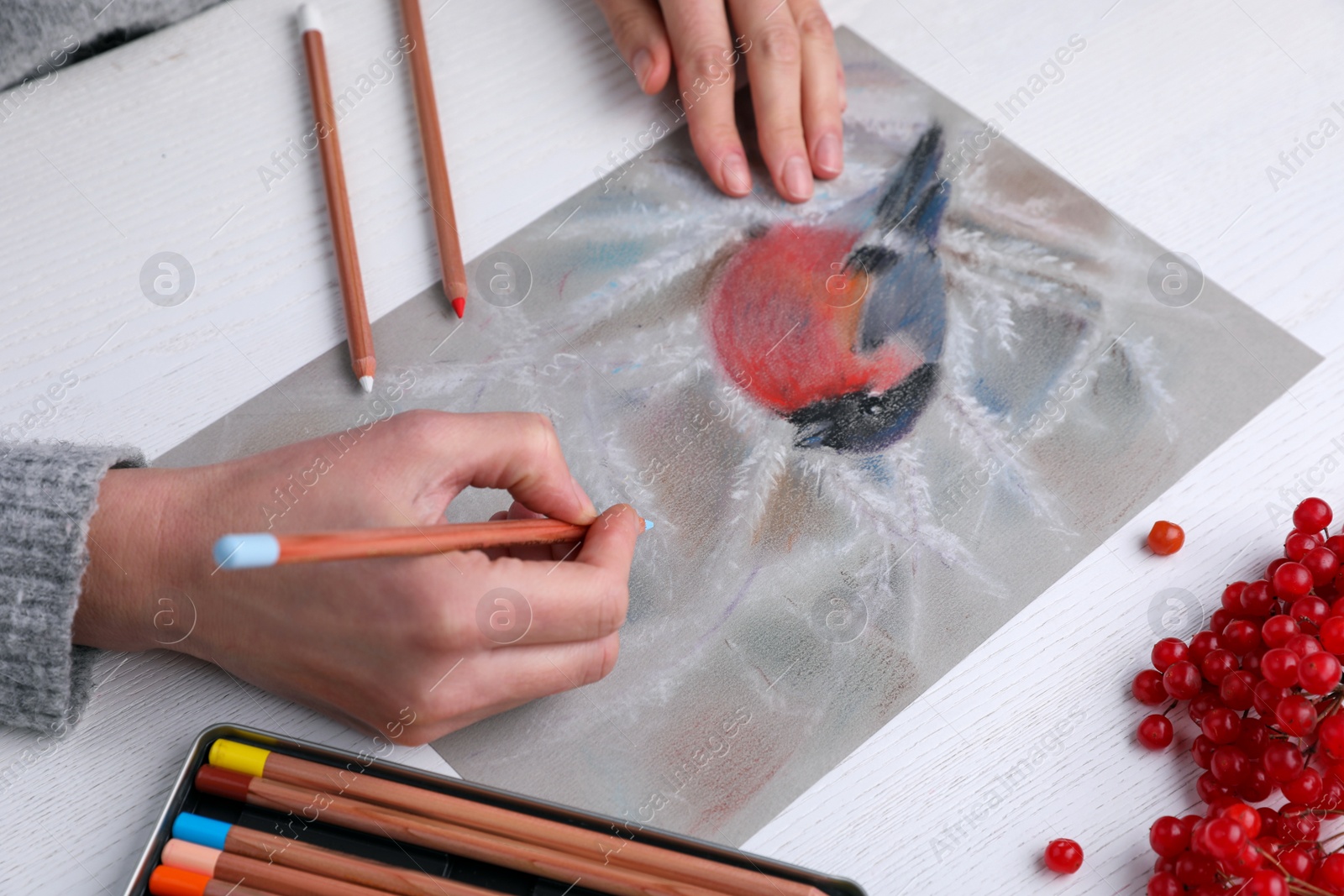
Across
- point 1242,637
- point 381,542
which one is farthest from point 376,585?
point 1242,637

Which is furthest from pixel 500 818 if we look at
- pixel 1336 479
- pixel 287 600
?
pixel 1336 479

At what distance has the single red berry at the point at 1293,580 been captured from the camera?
615mm

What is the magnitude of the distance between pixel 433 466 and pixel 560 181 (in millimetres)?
361

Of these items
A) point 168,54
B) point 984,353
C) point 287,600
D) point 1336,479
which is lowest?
point 1336,479

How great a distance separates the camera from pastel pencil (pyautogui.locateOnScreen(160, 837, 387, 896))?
533 millimetres

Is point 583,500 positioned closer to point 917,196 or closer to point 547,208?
point 547,208

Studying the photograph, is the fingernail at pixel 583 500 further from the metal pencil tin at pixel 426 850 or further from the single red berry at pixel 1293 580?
the single red berry at pixel 1293 580

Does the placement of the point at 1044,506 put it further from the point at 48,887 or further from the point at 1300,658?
the point at 48,887

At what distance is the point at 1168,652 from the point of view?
64 cm

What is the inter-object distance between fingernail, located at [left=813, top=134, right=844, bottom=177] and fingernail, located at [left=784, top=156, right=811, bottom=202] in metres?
0.02

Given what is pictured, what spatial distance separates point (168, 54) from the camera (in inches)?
34.6

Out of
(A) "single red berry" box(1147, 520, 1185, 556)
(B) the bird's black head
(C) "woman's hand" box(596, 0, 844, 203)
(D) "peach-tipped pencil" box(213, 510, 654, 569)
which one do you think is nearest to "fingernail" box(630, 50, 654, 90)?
(C) "woman's hand" box(596, 0, 844, 203)

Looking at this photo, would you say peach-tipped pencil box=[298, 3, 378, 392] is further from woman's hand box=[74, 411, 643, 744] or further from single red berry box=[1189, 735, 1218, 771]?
single red berry box=[1189, 735, 1218, 771]

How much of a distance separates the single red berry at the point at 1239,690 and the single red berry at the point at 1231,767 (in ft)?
0.09
